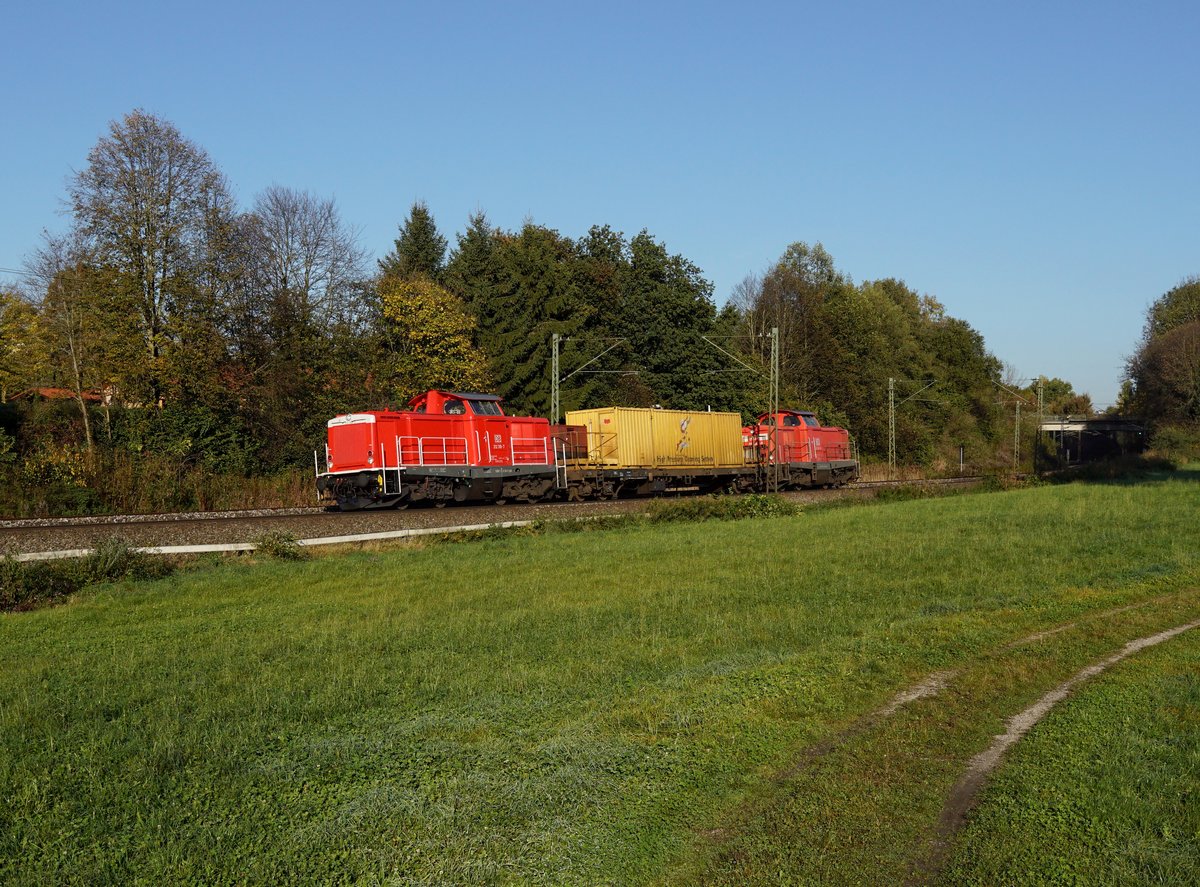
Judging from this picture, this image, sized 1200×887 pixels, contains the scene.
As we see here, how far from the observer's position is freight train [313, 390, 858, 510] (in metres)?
26.7

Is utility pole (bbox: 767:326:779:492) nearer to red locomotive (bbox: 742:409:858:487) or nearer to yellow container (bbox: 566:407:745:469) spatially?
red locomotive (bbox: 742:409:858:487)

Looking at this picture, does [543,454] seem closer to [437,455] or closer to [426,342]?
[437,455]

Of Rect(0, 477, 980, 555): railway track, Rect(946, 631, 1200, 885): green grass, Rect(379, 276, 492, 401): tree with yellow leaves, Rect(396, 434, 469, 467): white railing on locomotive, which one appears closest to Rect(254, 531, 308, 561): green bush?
Rect(0, 477, 980, 555): railway track

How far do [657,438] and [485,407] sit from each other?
866 cm

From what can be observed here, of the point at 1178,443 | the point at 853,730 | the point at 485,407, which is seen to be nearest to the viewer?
the point at 853,730

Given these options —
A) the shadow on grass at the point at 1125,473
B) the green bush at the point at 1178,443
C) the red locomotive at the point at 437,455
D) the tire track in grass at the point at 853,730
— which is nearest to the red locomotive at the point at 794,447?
the shadow on grass at the point at 1125,473

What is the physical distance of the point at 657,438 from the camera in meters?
36.5

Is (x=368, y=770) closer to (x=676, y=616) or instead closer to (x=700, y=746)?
(x=700, y=746)

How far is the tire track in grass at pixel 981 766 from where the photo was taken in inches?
192

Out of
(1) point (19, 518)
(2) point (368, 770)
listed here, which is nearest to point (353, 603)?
(2) point (368, 770)

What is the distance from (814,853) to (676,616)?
6854mm

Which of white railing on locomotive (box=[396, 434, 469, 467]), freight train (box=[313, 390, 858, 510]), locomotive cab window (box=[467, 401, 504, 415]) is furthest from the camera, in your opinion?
locomotive cab window (box=[467, 401, 504, 415])

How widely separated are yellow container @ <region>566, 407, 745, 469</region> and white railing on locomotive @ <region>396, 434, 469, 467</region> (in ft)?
23.0

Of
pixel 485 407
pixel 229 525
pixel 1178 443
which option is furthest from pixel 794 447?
pixel 1178 443
